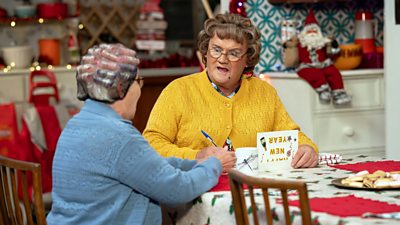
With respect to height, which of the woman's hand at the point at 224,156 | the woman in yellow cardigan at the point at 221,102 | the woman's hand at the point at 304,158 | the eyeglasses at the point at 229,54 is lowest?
the woman's hand at the point at 304,158

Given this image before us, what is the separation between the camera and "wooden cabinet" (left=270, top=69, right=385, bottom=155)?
441cm

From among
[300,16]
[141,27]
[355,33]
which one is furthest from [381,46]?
[141,27]

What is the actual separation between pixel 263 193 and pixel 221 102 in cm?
103

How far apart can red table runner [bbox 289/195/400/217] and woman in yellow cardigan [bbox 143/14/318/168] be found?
0.65m

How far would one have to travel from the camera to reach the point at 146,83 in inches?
236

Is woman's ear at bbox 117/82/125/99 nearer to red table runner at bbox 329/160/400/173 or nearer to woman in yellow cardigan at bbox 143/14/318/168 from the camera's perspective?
woman in yellow cardigan at bbox 143/14/318/168

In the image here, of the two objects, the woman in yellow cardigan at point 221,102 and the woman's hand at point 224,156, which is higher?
the woman in yellow cardigan at point 221,102

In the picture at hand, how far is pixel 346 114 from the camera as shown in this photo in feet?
14.7

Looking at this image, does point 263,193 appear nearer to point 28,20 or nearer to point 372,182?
point 372,182

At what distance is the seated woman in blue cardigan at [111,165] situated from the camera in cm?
220

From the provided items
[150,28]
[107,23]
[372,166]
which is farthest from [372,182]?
[107,23]

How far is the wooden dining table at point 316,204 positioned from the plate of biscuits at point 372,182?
0.01 meters

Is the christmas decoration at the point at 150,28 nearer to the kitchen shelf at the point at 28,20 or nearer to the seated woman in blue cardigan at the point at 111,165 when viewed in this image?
the kitchen shelf at the point at 28,20

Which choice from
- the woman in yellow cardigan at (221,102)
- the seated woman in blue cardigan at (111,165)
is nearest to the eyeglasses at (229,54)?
the woman in yellow cardigan at (221,102)
